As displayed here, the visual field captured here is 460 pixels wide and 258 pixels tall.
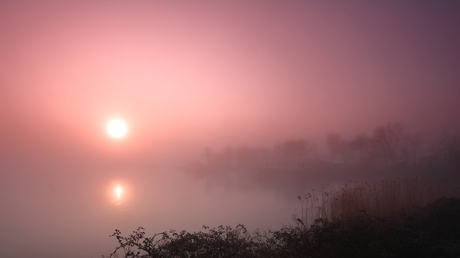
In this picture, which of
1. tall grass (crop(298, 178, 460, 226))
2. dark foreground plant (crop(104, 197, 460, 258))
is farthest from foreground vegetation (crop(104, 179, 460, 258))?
tall grass (crop(298, 178, 460, 226))

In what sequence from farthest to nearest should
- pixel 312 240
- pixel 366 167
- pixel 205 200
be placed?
pixel 366 167
pixel 205 200
pixel 312 240

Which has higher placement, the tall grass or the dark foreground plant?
the tall grass

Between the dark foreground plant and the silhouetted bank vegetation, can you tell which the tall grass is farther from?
the dark foreground plant

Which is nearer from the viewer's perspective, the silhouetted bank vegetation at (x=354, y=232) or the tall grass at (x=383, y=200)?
the silhouetted bank vegetation at (x=354, y=232)

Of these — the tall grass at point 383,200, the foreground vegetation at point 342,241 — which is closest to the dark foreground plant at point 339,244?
the foreground vegetation at point 342,241

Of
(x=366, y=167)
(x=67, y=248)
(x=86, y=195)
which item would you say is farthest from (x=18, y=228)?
(x=366, y=167)

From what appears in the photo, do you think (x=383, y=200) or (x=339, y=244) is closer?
(x=339, y=244)

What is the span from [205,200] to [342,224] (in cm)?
1099

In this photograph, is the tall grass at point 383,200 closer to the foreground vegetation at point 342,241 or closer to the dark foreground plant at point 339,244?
the foreground vegetation at point 342,241

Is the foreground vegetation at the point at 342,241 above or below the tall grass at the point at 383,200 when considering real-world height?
below

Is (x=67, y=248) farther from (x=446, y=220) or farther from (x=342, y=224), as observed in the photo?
(x=446, y=220)

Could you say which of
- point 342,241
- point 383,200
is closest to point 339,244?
point 342,241

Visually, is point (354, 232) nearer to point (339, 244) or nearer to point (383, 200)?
point (339, 244)

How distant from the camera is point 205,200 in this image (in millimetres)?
16172
